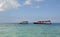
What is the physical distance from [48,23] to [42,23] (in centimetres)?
109

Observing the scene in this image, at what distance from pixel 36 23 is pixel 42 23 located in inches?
50.4

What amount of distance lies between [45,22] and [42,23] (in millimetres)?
515

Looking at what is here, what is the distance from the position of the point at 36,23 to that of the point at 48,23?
1925mm

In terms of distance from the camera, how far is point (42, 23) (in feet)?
78.2

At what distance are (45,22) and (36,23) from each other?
5.22ft

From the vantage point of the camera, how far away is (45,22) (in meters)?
Answer: 24.0

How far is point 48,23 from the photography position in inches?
957
